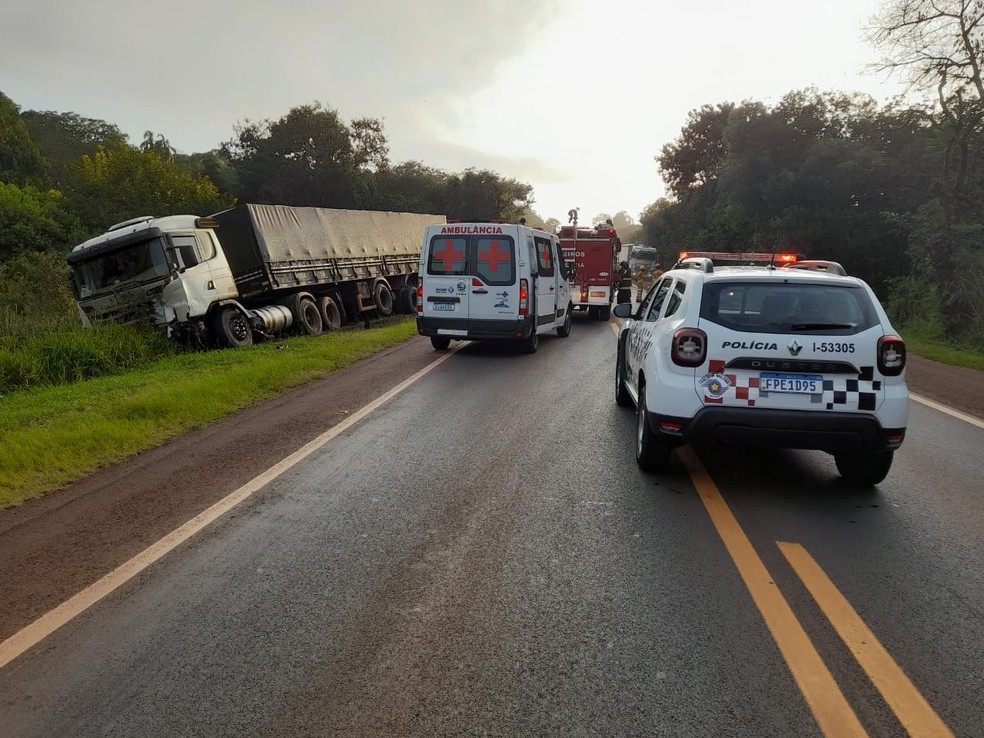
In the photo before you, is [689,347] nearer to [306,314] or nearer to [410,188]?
[306,314]

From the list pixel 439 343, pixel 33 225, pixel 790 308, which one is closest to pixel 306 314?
pixel 439 343

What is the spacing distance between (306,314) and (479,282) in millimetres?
7454

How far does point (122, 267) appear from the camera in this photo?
550 inches

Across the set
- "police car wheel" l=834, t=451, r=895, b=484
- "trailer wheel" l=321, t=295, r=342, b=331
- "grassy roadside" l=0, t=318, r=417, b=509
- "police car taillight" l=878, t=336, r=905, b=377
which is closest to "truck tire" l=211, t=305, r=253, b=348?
"grassy roadside" l=0, t=318, r=417, b=509

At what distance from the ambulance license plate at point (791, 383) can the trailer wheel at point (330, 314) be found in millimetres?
15592

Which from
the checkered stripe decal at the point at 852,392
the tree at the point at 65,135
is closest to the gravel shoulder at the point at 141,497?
the checkered stripe decal at the point at 852,392

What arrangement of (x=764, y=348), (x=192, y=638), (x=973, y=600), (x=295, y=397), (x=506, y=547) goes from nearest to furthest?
1. (x=192, y=638)
2. (x=973, y=600)
3. (x=506, y=547)
4. (x=764, y=348)
5. (x=295, y=397)

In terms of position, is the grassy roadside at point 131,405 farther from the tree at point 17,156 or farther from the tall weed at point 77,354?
the tree at point 17,156

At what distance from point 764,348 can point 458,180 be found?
6180cm

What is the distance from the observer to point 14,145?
151ft

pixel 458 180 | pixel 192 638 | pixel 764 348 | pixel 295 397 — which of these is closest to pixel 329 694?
pixel 192 638

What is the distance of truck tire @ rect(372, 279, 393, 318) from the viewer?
70.8ft

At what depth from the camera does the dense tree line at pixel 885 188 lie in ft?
58.2

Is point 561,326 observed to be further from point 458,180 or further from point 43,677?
point 458,180
